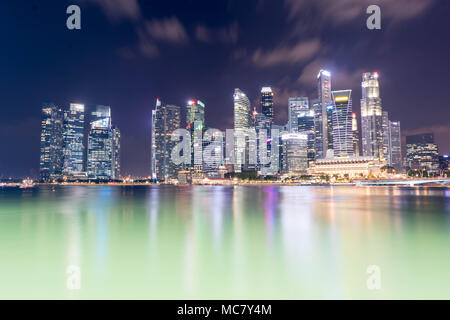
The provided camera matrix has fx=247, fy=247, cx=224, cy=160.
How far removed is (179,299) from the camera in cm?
889

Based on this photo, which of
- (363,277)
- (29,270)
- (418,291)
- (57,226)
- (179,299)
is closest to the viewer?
(179,299)

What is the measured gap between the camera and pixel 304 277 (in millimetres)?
10781

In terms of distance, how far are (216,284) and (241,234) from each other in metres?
9.42

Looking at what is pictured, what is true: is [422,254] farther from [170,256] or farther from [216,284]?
[170,256]

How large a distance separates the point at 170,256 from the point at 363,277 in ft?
31.7

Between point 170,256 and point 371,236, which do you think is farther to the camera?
point 371,236

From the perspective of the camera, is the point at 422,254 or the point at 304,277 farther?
the point at 422,254
